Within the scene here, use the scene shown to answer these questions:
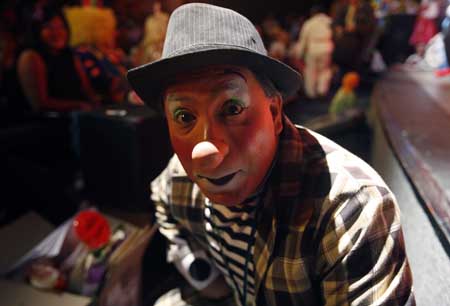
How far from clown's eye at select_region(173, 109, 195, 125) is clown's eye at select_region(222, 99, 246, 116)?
0.25 ft

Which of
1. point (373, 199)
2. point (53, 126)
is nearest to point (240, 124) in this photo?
point (373, 199)

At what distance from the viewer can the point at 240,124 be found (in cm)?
76

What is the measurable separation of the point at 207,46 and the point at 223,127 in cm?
16

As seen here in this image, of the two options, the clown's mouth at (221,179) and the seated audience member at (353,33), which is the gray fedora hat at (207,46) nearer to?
the clown's mouth at (221,179)

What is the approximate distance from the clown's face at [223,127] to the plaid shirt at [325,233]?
97 mm

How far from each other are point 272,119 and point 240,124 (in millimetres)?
108

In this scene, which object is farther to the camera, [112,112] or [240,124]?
[112,112]

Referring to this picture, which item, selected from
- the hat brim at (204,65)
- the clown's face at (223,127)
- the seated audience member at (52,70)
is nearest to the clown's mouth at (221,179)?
the clown's face at (223,127)

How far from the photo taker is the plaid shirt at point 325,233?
0.73 meters

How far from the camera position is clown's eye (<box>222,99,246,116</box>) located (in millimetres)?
747

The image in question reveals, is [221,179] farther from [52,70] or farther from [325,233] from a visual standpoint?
[52,70]

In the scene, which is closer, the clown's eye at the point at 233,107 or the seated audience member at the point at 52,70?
the clown's eye at the point at 233,107

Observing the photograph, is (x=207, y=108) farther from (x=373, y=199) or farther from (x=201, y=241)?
(x=201, y=241)

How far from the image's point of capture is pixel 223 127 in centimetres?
75
